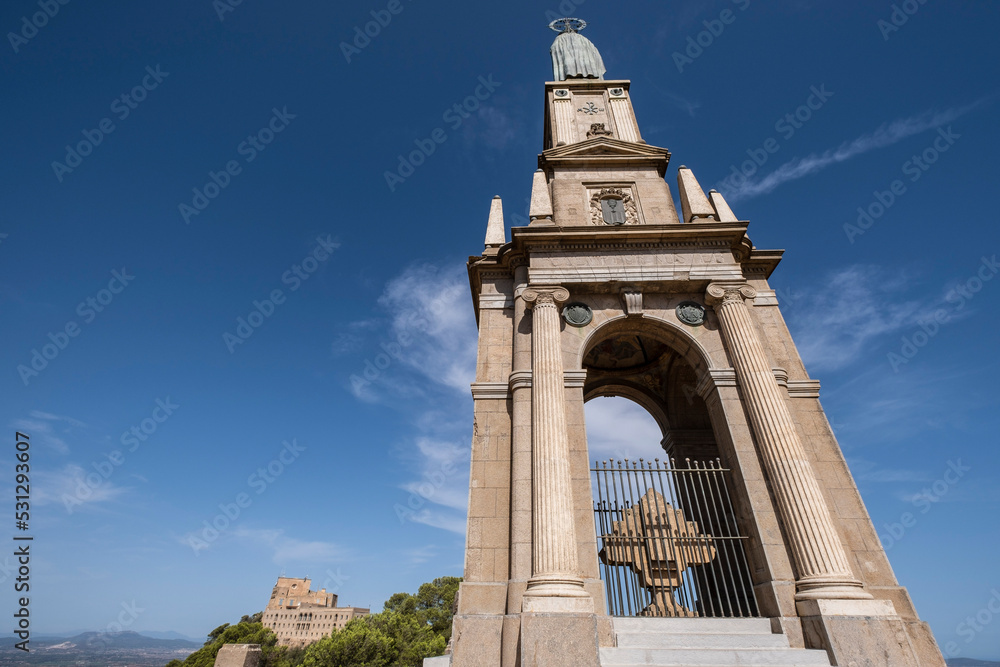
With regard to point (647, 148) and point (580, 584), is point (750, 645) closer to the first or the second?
point (580, 584)

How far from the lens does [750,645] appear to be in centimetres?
836

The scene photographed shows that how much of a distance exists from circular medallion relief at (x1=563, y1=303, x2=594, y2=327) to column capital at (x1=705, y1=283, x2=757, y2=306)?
3216mm

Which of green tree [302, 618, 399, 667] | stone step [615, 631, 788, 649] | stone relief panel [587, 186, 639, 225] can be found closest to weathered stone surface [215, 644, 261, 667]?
stone step [615, 631, 788, 649]

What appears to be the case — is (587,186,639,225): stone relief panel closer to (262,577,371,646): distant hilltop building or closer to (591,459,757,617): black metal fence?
(591,459,757,617): black metal fence

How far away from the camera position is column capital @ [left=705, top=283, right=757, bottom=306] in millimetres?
12578

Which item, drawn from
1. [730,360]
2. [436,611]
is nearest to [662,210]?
[730,360]

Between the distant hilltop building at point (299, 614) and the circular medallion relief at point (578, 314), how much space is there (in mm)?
105773

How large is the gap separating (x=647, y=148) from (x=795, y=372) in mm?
9501

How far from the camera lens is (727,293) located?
12641 millimetres

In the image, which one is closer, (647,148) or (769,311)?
(769,311)

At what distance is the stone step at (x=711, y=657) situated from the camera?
25.0 ft

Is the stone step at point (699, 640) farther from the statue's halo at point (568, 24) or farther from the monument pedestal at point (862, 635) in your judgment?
the statue's halo at point (568, 24)

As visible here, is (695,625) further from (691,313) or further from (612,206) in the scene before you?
(612,206)

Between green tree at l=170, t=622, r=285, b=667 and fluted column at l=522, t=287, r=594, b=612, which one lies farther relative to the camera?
green tree at l=170, t=622, r=285, b=667
